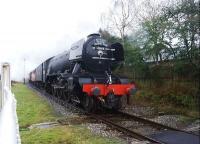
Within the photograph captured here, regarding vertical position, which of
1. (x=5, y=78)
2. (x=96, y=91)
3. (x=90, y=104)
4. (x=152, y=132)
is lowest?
(x=152, y=132)

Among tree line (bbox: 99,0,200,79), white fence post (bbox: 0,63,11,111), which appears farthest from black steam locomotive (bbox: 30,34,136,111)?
white fence post (bbox: 0,63,11,111)

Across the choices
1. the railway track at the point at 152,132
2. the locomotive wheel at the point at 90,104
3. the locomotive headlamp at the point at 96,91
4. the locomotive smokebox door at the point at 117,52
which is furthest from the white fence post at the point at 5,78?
the locomotive smokebox door at the point at 117,52

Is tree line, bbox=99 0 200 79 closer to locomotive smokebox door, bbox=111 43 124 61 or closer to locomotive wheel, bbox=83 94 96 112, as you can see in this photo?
locomotive smokebox door, bbox=111 43 124 61

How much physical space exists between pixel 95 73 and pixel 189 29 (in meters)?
4.02

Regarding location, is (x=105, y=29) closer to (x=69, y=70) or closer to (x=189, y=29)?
(x=69, y=70)

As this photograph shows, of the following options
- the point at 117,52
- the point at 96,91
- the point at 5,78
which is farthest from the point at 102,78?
the point at 5,78

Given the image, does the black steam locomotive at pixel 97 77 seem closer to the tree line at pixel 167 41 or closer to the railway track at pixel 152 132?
the railway track at pixel 152 132

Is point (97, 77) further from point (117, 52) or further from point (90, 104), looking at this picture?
point (117, 52)

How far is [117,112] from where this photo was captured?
13633 mm

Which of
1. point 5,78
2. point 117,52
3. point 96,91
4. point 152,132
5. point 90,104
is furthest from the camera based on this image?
point 117,52

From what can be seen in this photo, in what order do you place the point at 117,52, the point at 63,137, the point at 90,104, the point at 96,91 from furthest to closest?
the point at 117,52
the point at 90,104
the point at 96,91
the point at 63,137

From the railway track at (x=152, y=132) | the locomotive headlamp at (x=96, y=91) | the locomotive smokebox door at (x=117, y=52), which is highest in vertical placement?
Result: the locomotive smokebox door at (x=117, y=52)

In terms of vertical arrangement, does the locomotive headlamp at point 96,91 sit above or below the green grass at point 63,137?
above

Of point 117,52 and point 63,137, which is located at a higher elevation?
point 117,52
